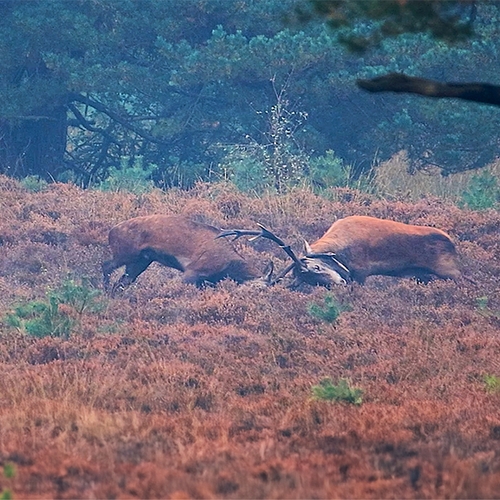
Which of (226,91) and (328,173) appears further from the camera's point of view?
(226,91)

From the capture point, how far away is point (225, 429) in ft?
20.8

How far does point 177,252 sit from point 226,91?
1020cm

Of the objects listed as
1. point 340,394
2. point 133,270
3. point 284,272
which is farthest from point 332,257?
point 340,394

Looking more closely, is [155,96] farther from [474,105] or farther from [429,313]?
[429,313]

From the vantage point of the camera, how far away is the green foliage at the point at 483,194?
19000 mm

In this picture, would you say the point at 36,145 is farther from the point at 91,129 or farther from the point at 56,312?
the point at 56,312

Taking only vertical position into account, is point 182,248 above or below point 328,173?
above

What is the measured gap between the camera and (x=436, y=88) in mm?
6078

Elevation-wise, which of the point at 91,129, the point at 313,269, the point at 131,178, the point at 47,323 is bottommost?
the point at 131,178

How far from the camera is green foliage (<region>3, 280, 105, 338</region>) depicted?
10148 millimetres

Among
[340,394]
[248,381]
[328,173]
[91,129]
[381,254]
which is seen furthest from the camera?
[91,129]

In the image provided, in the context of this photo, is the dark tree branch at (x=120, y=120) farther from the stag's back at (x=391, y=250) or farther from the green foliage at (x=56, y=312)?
the green foliage at (x=56, y=312)

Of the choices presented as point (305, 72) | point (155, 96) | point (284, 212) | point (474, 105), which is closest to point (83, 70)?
point (155, 96)

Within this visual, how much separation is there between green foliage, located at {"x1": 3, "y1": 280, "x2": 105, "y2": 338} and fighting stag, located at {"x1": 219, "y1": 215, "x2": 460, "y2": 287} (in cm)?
255
